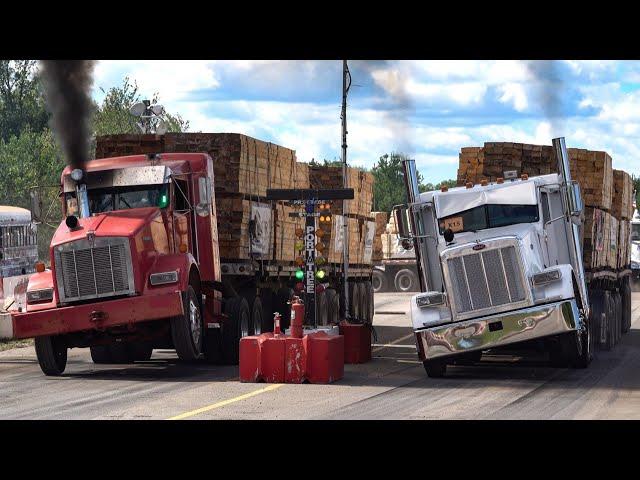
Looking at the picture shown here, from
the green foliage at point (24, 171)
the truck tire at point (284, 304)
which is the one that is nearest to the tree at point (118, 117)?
the green foliage at point (24, 171)

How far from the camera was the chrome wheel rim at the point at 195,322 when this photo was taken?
21.5 metres

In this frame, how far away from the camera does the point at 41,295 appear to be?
832 inches

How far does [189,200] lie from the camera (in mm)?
22484

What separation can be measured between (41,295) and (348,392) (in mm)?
5538

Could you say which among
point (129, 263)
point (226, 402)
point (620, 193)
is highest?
point (620, 193)

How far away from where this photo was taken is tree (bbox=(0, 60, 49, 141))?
92.0 meters

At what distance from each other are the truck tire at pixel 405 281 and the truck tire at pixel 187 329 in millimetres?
39681

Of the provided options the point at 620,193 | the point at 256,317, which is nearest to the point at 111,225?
the point at 256,317

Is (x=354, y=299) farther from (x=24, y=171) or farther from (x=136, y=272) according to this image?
(x=24, y=171)

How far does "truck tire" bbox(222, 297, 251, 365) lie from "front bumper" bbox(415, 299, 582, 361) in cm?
419

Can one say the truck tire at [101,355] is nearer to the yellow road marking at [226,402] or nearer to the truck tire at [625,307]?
the yellow road marking at [226,402]

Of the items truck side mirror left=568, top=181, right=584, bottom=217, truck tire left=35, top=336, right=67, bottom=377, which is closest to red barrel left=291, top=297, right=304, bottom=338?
truck tire left=35, top=336, right=67, bottom=377
